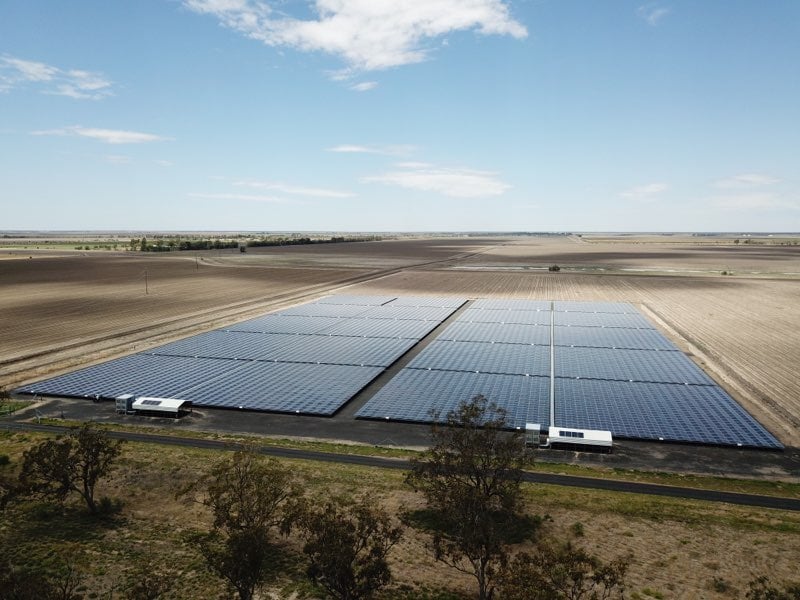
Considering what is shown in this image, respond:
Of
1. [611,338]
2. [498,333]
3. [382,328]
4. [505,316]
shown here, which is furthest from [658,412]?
[505,316]

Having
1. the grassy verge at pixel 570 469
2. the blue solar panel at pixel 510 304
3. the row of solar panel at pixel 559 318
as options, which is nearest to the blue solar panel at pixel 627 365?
the row of solar panel at pixel 559 318

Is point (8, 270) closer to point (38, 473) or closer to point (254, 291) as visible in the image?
point (254, 291)

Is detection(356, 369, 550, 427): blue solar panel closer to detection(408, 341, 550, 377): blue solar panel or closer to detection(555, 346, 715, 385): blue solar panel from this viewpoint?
detection(408, 341, 550, 377): blue solar panel

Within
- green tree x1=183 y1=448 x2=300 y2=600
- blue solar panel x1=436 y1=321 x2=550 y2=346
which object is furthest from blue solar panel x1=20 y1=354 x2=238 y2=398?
blue solar panel x1=436 y1=321 x2=550 y2=346

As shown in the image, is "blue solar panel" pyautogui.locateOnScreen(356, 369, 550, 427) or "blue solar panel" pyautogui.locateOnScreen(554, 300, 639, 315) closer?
"blue solar panel" pyautogui.locateOnScreen(356, 369, 550, 427)

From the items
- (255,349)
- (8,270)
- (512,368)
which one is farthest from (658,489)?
(8,270)

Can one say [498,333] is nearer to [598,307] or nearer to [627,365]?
[627,365]
